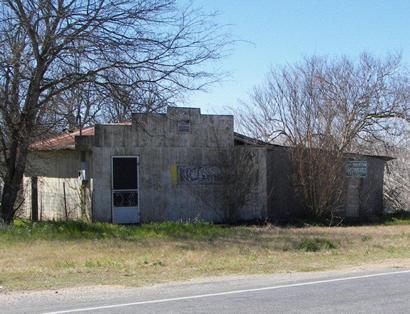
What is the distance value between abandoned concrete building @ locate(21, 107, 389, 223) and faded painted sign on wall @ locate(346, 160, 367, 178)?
8.57 feet

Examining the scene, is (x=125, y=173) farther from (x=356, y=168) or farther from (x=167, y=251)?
(x=356, y=168)

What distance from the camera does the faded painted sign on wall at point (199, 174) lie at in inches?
879

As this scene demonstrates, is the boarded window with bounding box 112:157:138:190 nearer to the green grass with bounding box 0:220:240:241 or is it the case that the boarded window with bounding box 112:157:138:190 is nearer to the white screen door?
the white screen door

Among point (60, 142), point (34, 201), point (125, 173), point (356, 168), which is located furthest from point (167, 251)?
point (356, 168)

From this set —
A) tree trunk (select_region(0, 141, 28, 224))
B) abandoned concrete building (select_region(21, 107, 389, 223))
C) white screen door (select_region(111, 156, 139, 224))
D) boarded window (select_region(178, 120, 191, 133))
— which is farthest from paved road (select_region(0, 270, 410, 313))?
boarded window (select_region(178, 120, 191, 133))

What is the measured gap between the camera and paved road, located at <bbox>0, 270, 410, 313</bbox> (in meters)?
7.76

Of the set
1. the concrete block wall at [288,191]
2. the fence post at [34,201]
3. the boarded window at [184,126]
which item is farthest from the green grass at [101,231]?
the fence post at [34,201]

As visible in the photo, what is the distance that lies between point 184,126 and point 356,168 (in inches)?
305

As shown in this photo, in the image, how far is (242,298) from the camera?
8.54m

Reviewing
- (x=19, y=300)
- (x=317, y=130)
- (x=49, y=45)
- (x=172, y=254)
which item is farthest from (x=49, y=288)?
(x=317, y=130)

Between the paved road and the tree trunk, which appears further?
the tree trunk

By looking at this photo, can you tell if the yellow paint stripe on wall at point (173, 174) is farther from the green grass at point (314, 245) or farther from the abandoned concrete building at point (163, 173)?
the green grass at point (314, 245)

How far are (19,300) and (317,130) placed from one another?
17.6 m

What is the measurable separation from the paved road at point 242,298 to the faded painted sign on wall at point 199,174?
39.1ft
